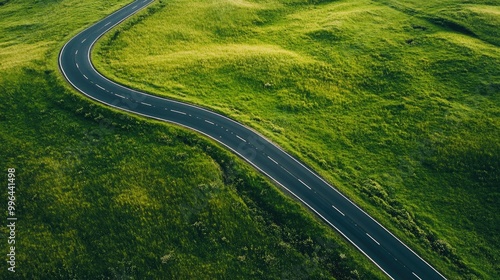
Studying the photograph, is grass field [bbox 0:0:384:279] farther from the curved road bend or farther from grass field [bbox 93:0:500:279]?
grass field [bbox 93:0:500:279]

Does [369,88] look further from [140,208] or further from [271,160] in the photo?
[140,208]

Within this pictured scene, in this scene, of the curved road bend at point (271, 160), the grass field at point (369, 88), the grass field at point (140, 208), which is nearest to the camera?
the grass field at point (140, 208)

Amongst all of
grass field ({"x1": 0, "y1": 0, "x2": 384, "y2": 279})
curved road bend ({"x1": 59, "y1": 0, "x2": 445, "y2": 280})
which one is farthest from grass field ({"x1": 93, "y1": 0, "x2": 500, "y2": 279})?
grass field ({"x1": 0, "y1": 0, "x2": 384, "y2": 279})

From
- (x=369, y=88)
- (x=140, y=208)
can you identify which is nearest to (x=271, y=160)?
(x=140, y=208)

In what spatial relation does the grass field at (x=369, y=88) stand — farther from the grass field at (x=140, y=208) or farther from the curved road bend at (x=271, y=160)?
the grass field at (x=140, y=208)

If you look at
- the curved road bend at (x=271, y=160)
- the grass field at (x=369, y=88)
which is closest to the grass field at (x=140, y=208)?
the curved road bend at (x=271, y=160)

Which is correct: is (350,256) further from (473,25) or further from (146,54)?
(473,25)
